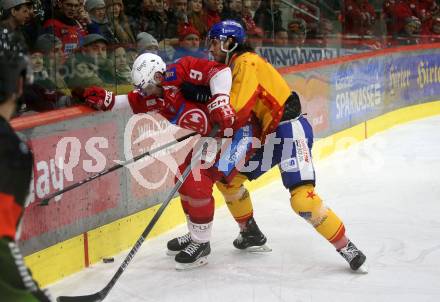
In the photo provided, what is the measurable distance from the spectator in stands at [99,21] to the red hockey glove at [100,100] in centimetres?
96

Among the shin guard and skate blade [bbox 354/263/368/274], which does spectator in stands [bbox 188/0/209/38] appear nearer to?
the shin guard

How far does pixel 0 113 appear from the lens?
1.89 m

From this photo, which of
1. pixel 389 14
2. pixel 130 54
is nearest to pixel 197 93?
pixel 130 54

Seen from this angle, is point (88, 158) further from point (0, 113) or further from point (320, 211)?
point (0, 113)

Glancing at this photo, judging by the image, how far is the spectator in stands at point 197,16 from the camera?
6.28 m

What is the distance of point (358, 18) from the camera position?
9.65 m

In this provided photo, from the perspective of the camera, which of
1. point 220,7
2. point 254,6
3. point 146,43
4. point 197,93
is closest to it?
point 197,93

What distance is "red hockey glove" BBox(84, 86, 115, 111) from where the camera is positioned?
13.0 ft

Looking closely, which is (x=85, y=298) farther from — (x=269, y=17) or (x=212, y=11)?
(x=269, y=17)

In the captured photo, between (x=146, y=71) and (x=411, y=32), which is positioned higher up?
(x=146, y=71)

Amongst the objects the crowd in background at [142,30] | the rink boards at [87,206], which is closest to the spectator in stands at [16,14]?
the crowd in background at [142,30]

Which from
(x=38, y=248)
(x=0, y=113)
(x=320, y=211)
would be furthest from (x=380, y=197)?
(x=0, y=113)

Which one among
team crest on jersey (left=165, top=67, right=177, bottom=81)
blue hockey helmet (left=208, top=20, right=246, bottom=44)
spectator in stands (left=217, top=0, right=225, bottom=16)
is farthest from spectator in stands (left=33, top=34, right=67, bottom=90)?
spectator in stands (left=217, top=0, right=225, bottom=16)

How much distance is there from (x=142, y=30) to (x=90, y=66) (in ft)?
3.37
